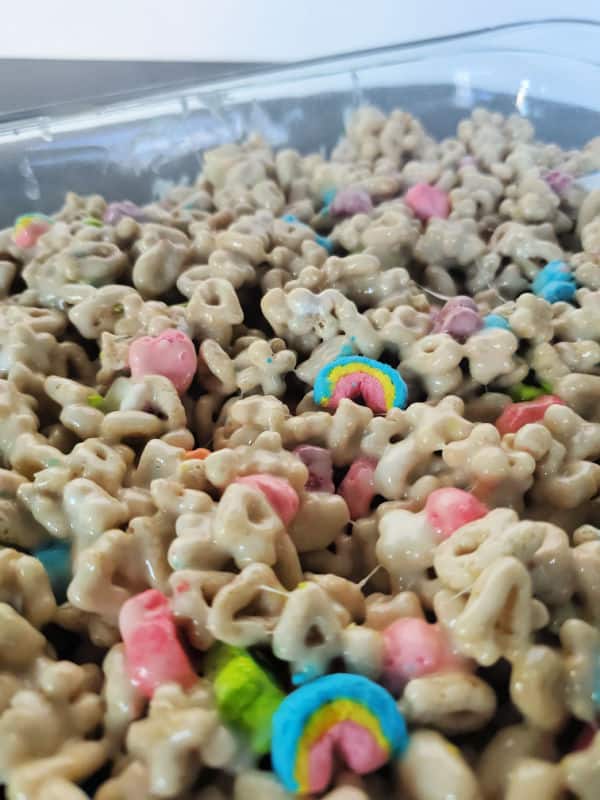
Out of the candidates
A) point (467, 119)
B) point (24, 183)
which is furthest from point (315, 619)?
point (467, 119)

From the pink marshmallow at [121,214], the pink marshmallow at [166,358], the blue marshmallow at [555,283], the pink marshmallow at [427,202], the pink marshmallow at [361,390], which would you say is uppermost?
the pink marshmallow at [121,214]

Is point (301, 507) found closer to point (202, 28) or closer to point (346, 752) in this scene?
point (346, 752)

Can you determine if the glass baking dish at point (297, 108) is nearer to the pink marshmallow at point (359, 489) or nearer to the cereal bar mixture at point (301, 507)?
the cereal bar mixture at point (301, 507)

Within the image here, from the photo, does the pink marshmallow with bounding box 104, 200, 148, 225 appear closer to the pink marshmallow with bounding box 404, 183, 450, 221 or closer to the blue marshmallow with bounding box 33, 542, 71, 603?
the pink marshmallow with bounding box 404, 183, 450, 221

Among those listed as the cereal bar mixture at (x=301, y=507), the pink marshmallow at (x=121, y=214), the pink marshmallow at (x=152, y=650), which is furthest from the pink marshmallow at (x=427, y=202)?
the pink marshmallow at (x=152, y=650)

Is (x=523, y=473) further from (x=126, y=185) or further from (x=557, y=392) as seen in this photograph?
(x=126, y=185)

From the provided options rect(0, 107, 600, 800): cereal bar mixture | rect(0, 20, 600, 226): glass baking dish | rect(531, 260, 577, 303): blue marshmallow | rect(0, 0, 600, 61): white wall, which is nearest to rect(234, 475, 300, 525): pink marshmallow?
rect(0, 107, 600, 800): cereal bar mixture

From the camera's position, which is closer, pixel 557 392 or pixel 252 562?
pixel 252 562
